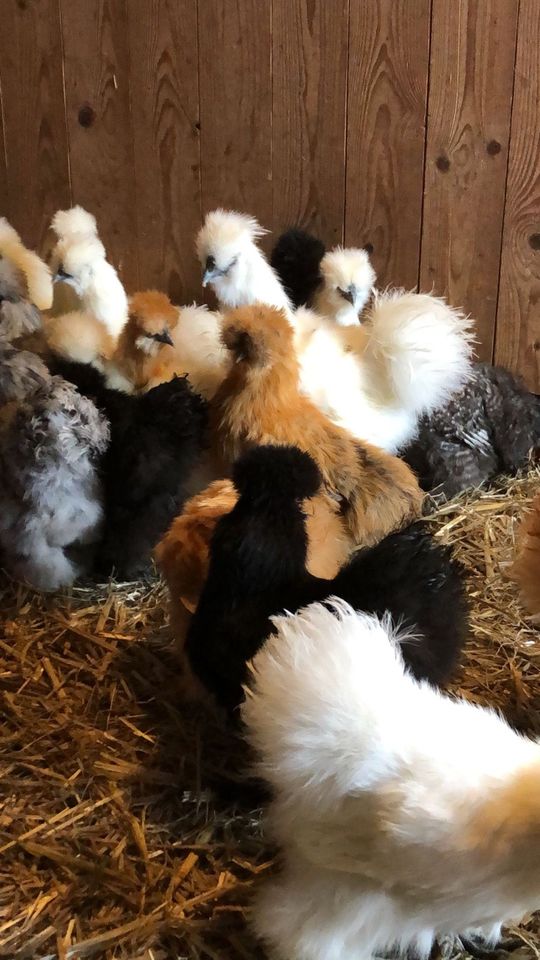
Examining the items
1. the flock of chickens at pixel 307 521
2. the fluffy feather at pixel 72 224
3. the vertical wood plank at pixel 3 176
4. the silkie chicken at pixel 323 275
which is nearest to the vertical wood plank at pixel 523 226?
the flock of chickens at pixel 307 521

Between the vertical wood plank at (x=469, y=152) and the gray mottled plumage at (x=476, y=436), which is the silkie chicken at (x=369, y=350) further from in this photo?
the vertical wood plank at (x=469, y=152)

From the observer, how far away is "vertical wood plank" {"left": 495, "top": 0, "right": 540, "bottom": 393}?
2459 millimetres

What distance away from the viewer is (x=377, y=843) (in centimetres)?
105

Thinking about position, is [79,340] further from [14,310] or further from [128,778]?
[128,778]

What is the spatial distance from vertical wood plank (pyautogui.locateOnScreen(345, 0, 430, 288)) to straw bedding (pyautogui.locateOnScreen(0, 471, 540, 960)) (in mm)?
1081

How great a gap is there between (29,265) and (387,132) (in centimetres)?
126

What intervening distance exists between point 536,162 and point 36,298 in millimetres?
1724

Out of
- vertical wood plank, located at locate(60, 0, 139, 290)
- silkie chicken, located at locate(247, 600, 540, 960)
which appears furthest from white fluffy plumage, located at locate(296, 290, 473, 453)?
A: silkie chicken, located at locate(247, 600, 540, 960)

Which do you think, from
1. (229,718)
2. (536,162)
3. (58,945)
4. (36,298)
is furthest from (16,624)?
(536,162)

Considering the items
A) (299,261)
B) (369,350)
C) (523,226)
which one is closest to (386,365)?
(369,350)

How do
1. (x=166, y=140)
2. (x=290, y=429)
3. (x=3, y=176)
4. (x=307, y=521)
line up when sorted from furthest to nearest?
1. (x=3, y=176)
2. (x=166, y=140)
3. (x=290, y=429)
4. (x=307, y=521)

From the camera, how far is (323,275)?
258cm

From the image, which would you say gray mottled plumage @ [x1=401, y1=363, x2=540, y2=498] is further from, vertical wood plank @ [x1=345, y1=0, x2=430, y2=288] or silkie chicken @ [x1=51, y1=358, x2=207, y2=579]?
silkie chicken @ [x1=51, y1=358, x2=207, y2=579]

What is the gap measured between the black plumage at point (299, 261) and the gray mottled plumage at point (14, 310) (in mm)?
783
